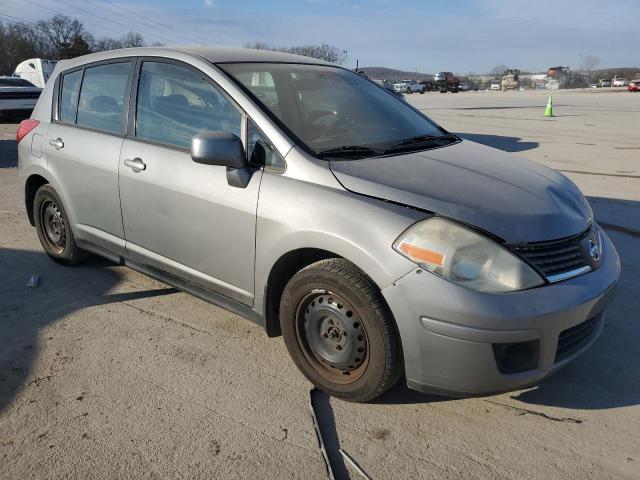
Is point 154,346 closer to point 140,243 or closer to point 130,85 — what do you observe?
point 140,243

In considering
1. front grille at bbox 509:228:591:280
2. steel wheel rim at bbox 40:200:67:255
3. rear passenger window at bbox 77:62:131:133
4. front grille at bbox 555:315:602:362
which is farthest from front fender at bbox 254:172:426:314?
steel wheel rim at bbox 40:200:67:255

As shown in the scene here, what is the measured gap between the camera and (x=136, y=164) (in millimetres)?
3555

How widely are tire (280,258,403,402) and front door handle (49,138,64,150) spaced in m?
2.48

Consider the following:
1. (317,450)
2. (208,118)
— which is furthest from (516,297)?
(208,118)

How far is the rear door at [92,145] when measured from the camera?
3820mm

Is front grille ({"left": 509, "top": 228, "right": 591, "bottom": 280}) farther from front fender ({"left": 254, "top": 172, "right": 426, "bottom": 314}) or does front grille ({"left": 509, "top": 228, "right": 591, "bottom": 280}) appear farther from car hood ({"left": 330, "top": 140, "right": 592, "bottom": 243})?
front fender ({"left": 254, "top": 172, "right": 426, "bottom": 314})

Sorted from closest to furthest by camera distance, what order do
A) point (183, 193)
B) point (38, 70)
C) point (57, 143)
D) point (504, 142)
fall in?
point (183, 193), point (57, 143), point (504, 142), point (38, 70)

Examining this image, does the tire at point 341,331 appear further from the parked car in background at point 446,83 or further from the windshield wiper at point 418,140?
the parked car in background at point 446,83

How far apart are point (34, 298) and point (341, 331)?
102 inches

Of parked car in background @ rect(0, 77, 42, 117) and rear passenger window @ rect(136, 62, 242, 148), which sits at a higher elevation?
rear passenger window @ rect(136, 62, 242, 148)

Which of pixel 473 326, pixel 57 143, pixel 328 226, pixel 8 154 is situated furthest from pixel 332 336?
pixel 8 154

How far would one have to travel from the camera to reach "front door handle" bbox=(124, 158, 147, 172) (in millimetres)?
3515

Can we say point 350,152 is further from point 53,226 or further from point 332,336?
point 53,226

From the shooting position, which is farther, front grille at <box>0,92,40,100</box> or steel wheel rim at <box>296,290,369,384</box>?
front grille at <box>0,92,40,100</box>
